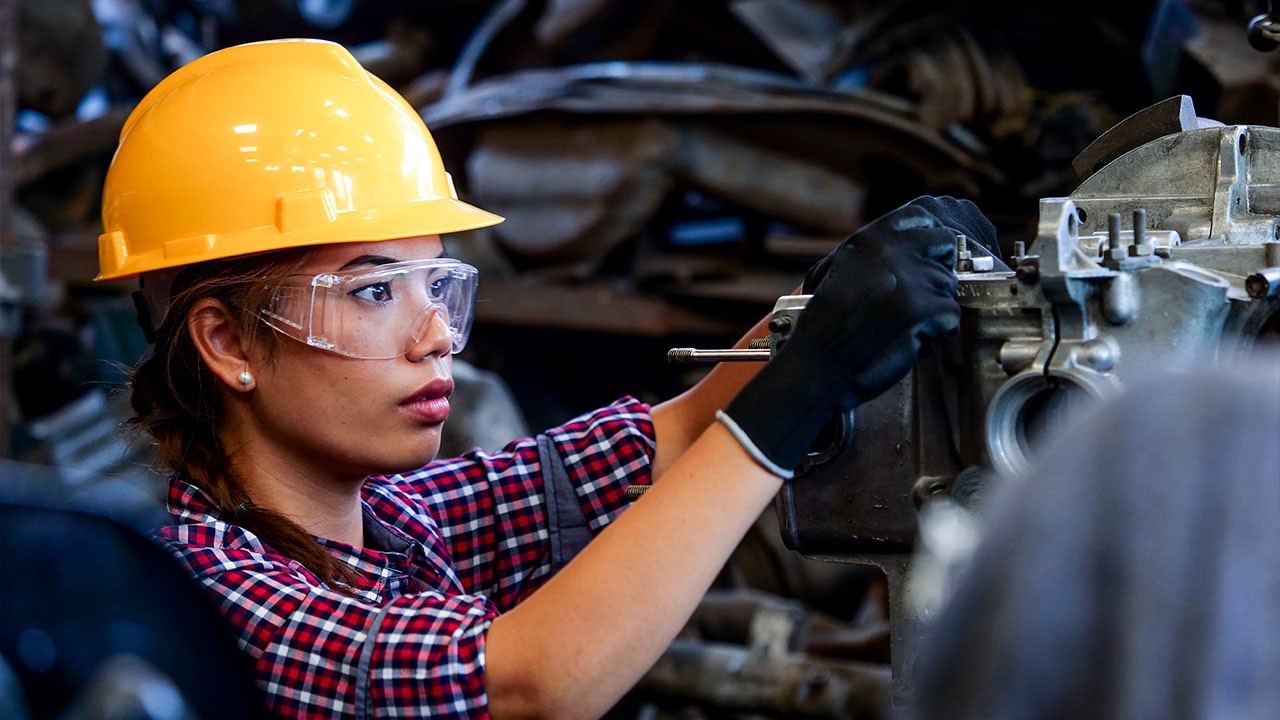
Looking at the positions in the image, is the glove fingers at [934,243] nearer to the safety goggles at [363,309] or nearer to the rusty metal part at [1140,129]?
the rusty metal part at [1140,129]

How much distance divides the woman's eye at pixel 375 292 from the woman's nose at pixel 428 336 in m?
0.04

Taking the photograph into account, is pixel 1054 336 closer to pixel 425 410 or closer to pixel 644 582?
pixel 644 582

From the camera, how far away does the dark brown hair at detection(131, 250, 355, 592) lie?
Answer: 4.77ft

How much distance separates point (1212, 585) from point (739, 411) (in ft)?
2.07

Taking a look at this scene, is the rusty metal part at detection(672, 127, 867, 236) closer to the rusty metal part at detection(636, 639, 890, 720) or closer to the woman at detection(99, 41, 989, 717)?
the rusty metal part at detection(636, 639, 890, 720)

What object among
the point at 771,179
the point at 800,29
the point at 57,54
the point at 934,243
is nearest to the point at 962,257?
the point at 934,243

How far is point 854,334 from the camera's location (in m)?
1.13

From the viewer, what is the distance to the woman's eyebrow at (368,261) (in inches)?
59.4

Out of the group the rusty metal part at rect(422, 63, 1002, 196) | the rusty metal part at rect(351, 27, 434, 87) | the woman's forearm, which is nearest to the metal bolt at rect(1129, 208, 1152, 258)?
the woman's forearm

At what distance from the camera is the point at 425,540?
5.38 ft

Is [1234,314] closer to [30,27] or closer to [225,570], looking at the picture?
[225,570]

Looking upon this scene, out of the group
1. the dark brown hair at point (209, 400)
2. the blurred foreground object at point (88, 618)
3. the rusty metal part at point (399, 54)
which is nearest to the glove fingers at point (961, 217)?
the dark brown hair at point (209, 400)

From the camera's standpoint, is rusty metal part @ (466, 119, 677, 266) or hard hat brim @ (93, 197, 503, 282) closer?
hard hat brim @ (93, 197, 503, 282)

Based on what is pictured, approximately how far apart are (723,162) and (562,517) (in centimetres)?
243
